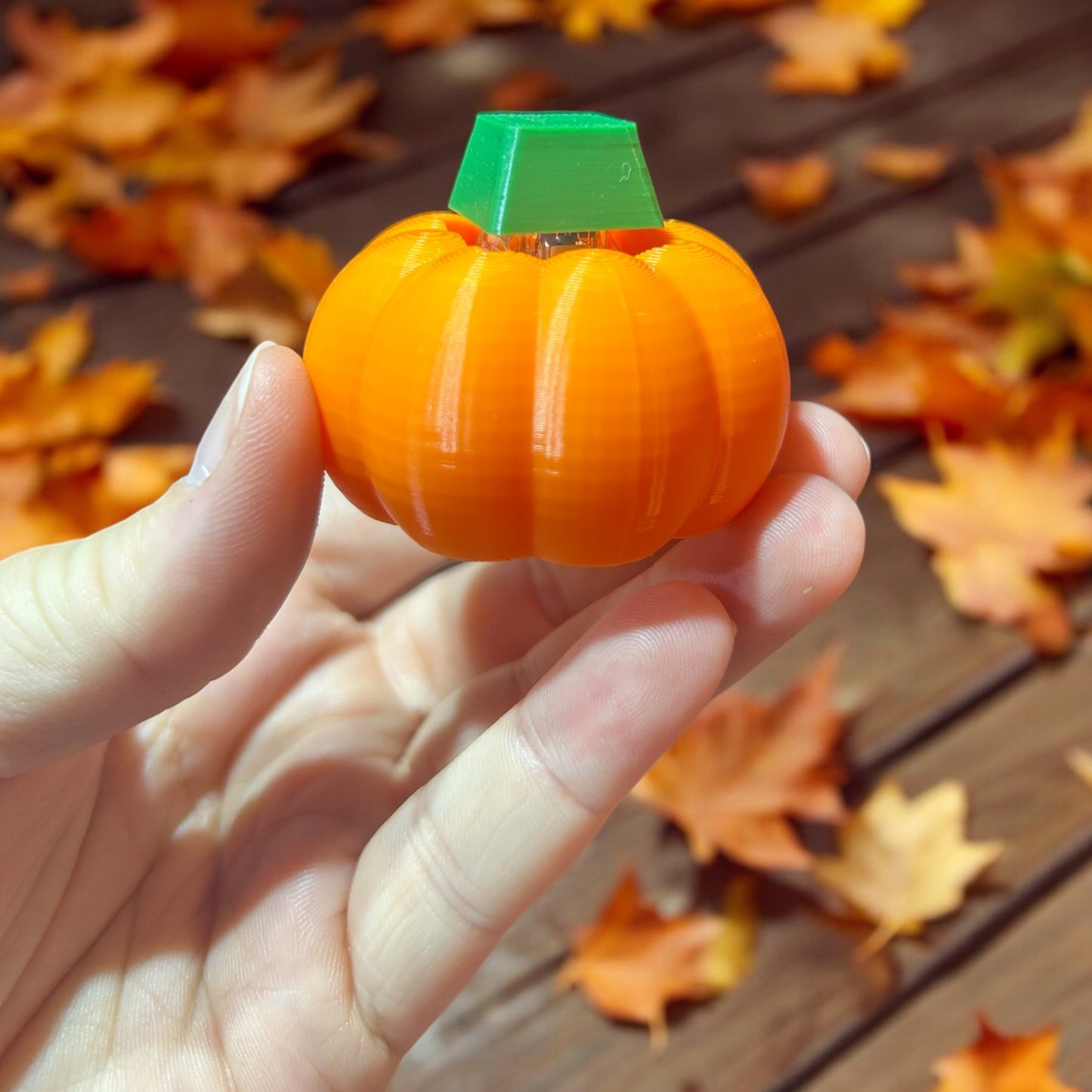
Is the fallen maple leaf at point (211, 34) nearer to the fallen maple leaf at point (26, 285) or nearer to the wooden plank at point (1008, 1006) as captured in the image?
the fallen maple leaf at point (26, 285)

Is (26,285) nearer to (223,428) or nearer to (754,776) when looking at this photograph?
(223,428)

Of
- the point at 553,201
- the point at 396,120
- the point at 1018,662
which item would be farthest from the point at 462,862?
the point at 396,120

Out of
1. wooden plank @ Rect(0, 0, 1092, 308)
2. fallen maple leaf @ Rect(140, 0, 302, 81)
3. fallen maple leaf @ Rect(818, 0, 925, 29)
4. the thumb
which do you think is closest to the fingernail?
the thumb

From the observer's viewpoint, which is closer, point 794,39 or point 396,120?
point 396,120

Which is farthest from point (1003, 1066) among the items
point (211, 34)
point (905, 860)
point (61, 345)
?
point (211, 34)

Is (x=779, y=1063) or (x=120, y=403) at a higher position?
(x=120, y=403)

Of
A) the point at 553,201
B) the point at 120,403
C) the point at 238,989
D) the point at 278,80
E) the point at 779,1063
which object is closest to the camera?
the point at 553,201

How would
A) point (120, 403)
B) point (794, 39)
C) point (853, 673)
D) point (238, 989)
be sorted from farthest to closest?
point (794, 39) → point (120, 403) → point (853, 673) → point (238, 989)

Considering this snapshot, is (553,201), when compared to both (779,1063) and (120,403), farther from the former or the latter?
(120,403)
